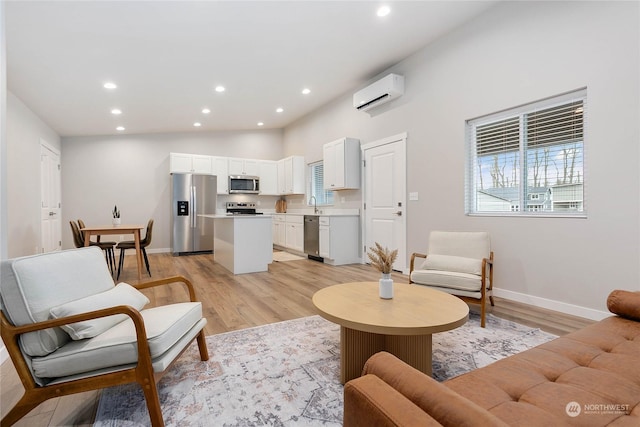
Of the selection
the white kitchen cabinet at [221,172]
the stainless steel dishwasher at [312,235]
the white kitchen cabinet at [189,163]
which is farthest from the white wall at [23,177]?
the stainless steel dishwasher at [312,235]

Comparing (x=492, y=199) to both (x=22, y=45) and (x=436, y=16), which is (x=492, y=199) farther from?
(x=22, y=45)

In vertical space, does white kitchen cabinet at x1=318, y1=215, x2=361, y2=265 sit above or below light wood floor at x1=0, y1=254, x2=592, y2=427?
above

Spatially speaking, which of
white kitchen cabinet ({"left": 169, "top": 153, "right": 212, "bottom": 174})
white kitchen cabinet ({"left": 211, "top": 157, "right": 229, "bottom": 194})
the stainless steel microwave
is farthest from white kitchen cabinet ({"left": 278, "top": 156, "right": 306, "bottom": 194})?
white kitchen cabinet ({"left": 169, "top": 153, "right": 212, "bottom": 174})

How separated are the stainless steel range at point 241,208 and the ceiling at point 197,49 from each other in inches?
100

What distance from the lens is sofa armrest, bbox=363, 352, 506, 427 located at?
65cm

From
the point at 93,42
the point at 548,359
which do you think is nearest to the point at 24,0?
the point at 93,42

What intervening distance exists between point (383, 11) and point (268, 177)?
5330 mm

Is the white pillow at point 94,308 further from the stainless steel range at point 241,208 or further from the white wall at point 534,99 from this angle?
the stainless steel range at point 241,208

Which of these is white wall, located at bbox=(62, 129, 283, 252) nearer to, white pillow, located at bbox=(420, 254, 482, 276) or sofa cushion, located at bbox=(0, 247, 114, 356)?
sofa cushion, located at bbox=(0, 247, 114, 356)

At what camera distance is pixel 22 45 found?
3.35 metres

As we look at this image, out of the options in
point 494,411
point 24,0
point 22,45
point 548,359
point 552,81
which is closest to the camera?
point 494,411

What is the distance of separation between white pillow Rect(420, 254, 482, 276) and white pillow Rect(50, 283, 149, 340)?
2530 millimetres

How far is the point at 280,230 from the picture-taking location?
7500 millimetres

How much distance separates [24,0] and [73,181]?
5164 millimetres
